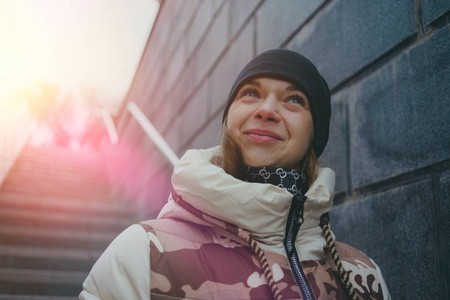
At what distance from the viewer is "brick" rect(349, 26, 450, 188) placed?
1.78 metres

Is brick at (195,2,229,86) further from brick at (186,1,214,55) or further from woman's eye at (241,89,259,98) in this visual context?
woman's eye at (241,89,259,98)

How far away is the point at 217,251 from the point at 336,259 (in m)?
0.41

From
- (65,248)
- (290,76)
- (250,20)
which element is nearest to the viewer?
(290,76)

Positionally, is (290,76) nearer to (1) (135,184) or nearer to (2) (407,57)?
(2) (407,57)

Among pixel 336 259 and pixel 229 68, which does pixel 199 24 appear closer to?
pixel 229 68

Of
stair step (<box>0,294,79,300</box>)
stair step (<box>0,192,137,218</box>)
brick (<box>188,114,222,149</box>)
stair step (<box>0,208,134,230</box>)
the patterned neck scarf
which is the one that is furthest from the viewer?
stair step (<box>0,192,137,218</box>)

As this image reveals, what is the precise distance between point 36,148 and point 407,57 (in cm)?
→ 772

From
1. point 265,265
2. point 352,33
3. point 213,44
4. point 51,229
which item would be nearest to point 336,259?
point 265,265

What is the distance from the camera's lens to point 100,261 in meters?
1.23

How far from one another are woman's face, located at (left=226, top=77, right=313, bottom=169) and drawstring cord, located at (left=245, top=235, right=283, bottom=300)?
37 centimetres

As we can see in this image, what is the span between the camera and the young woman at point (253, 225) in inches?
47.8

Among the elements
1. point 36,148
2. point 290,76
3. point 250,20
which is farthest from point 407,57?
point 36,148

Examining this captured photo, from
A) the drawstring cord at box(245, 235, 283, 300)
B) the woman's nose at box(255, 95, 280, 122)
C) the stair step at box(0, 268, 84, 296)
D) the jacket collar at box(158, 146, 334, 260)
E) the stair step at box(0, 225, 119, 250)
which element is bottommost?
the stair step at box(0, 268, 84, 296)

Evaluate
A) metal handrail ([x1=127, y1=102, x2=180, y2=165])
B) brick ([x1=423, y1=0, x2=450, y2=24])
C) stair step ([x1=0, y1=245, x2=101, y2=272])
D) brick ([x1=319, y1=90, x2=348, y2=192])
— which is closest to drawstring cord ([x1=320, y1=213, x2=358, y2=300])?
brick ([x1=319, y1=90, x2=348, y2=192])
